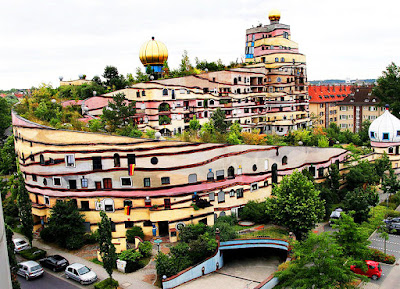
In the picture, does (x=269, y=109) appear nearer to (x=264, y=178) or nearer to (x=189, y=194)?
(x=264, y=178)

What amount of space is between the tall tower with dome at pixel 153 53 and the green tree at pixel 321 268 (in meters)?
37.5

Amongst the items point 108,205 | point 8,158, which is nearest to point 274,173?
point 108,205

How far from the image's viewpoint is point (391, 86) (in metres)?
65.8

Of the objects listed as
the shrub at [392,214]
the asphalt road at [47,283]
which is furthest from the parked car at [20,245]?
the shrub at [392,214]

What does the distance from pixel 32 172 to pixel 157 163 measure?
13422 mm

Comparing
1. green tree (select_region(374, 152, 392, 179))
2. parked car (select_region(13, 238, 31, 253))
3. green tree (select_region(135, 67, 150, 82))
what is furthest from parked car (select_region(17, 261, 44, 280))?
green tree (select_region(374, 152, 392, 179))

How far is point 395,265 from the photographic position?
95.7 ft

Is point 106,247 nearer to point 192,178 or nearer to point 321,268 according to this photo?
point 192,178

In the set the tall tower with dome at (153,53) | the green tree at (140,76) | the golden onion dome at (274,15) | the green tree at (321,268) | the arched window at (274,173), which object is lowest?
the green tree at (321,268)

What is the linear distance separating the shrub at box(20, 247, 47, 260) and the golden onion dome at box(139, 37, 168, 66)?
3032cm

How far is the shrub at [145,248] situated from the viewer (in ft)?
103

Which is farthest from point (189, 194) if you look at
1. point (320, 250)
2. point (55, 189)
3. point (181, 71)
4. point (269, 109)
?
point (269, 109)

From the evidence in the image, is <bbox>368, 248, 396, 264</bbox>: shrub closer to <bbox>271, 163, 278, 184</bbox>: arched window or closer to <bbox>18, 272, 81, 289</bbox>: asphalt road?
<bbox>271, 163, 278, 184</bbox>: arched window

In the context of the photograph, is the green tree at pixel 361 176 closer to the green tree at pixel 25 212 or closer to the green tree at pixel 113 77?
the green tree at pixel 113 77
